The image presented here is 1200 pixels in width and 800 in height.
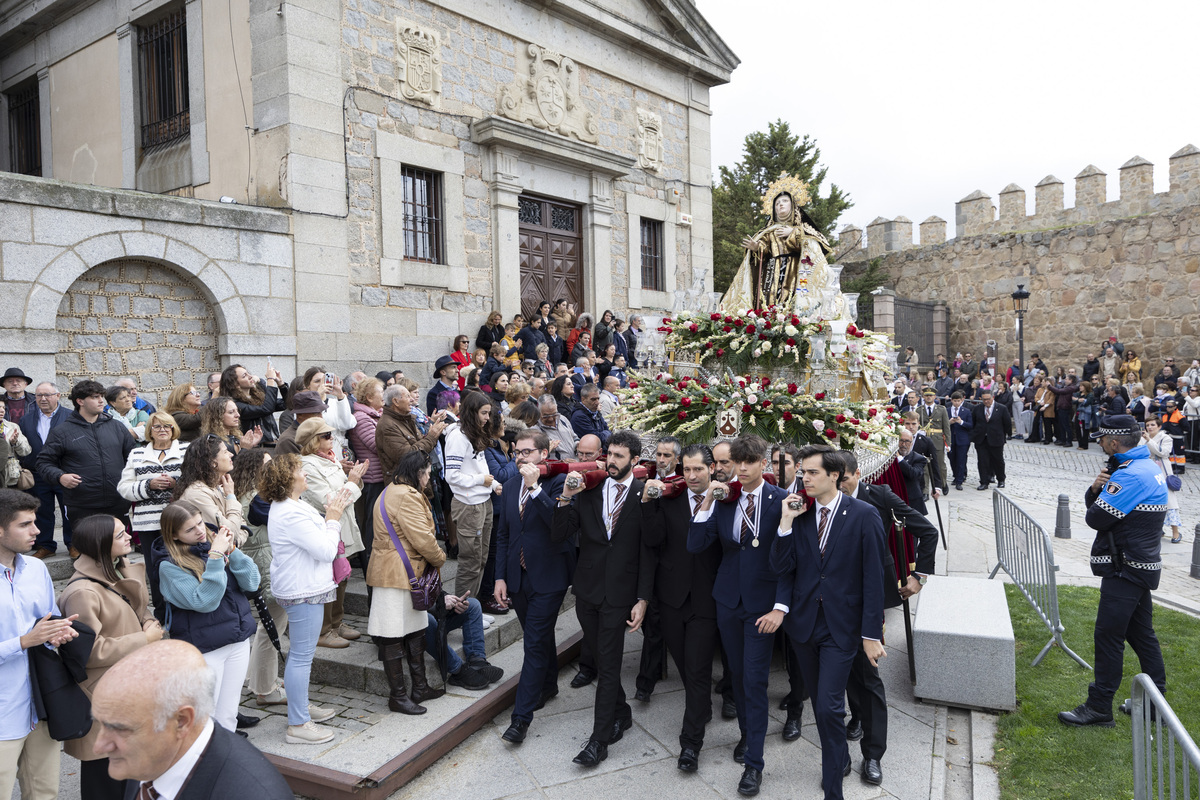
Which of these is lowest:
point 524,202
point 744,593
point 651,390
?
point 744,593

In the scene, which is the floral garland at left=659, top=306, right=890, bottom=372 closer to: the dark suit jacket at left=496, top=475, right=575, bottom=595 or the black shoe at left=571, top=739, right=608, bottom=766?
the dark suit jacket at left=496, top=475, right=575, bottom=595

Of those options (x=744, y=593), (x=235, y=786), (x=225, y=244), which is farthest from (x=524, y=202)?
(x=235, y=786)

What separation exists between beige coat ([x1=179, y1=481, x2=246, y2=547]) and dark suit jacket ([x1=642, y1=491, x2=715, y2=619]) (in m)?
2.54

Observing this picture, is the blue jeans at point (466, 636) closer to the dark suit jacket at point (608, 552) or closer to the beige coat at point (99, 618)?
the dark suit jacket at point (608, 552)

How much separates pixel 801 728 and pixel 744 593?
4.86 feet

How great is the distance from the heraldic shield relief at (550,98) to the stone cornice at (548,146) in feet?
1.13

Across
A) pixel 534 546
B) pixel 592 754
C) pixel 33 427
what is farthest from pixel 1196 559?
pixel 33 427

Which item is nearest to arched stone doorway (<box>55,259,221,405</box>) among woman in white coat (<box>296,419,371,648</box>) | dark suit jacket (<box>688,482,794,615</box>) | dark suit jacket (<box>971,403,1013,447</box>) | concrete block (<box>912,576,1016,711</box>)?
woman in white coat (<box>296,419,371,648</box>)

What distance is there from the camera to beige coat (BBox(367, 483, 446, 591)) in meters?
5.16

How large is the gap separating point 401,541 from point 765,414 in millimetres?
3685

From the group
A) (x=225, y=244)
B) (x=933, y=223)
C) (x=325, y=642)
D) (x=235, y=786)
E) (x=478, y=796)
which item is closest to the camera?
(x=235, y=786)

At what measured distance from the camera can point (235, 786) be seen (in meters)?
2.10

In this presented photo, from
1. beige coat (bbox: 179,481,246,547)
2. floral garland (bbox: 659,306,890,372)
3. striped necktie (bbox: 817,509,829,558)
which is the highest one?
floral garland (bbox: 659,306,890,372)

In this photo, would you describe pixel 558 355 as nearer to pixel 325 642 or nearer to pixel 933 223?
pixel 325 642
